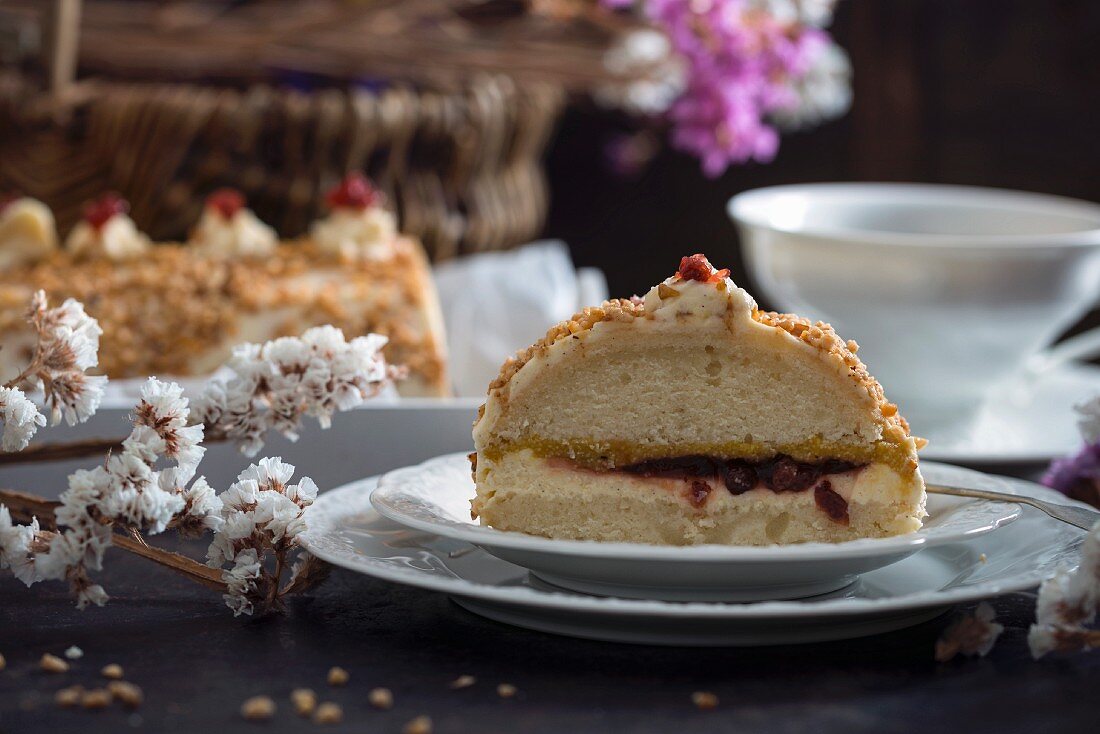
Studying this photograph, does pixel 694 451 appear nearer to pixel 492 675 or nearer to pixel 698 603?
pixel 698 603

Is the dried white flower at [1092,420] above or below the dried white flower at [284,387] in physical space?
below

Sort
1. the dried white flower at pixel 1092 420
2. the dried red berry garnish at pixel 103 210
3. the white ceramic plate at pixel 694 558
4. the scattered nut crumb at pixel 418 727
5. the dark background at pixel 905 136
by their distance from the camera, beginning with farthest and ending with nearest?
the dark background at pixel 905 136, the dried red berry garnish at pixel 103 210, the dried white flower at pixel 1092 420, the white ceramic plate at pixel 694 558, the scattered nut crumb at pixel 418 727

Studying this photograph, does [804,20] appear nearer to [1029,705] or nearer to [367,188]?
[367,188]

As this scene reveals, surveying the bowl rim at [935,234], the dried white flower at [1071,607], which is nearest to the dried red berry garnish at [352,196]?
the bowl rim at [935,234]

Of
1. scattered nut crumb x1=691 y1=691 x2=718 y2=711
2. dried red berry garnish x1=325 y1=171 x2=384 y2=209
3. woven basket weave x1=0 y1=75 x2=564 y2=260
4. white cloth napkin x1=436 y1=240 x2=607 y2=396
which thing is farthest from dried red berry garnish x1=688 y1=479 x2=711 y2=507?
woven basket weave x1=0 y1=75 x2=564 y2=260

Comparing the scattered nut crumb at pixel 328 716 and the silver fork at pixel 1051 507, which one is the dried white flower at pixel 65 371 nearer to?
the scattered nut crumb at pixel 328 716

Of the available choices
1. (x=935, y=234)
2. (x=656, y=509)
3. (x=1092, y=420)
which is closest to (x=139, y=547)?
(x=656, y=509)

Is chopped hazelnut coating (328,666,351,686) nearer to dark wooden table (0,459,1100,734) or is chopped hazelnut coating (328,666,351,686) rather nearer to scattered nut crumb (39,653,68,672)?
dark wooden table (0,459,1100,734)

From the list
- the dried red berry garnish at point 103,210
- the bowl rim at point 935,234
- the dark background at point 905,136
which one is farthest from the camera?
the dark background at point 905,136
